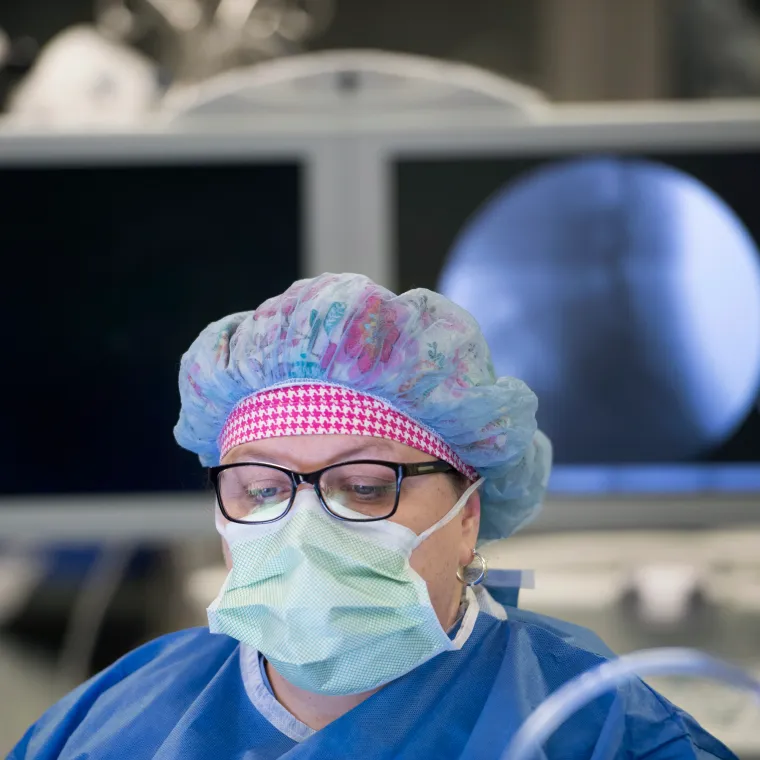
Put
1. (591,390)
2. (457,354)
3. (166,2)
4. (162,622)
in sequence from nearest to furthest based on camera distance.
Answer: (457,354), (162,622), (591,390), (166,2)

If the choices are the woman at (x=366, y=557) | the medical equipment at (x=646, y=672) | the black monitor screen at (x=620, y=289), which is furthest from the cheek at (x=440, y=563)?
the black monitor screen at (x=620, y=289)

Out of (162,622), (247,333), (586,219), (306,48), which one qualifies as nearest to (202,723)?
(247,333)

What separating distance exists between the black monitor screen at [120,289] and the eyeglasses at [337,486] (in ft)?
3.41

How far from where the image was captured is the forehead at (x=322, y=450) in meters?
0.93

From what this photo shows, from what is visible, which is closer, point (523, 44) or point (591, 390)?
point (591, 390)

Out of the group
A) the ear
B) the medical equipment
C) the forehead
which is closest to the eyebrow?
the forehead

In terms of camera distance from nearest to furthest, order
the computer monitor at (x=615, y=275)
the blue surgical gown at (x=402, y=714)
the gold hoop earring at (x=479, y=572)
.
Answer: the blue surgical gown at (x=402, y=714) → the gold hoop earring at (x=479, y=572) → the computer monitor at (x=615, y=275)

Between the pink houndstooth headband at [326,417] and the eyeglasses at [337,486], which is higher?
the pink houndstooth headband at [326,417]

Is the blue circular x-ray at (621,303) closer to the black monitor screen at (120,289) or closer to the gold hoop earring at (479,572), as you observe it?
the black monitor screen at (120,289)

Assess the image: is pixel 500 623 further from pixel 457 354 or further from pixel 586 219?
pixel 586 219

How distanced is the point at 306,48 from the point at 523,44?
23.5 inches

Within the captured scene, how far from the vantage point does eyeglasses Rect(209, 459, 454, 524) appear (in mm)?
928

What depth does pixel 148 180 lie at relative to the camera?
1.98 metres

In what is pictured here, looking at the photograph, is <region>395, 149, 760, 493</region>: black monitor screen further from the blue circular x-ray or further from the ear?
the ear
